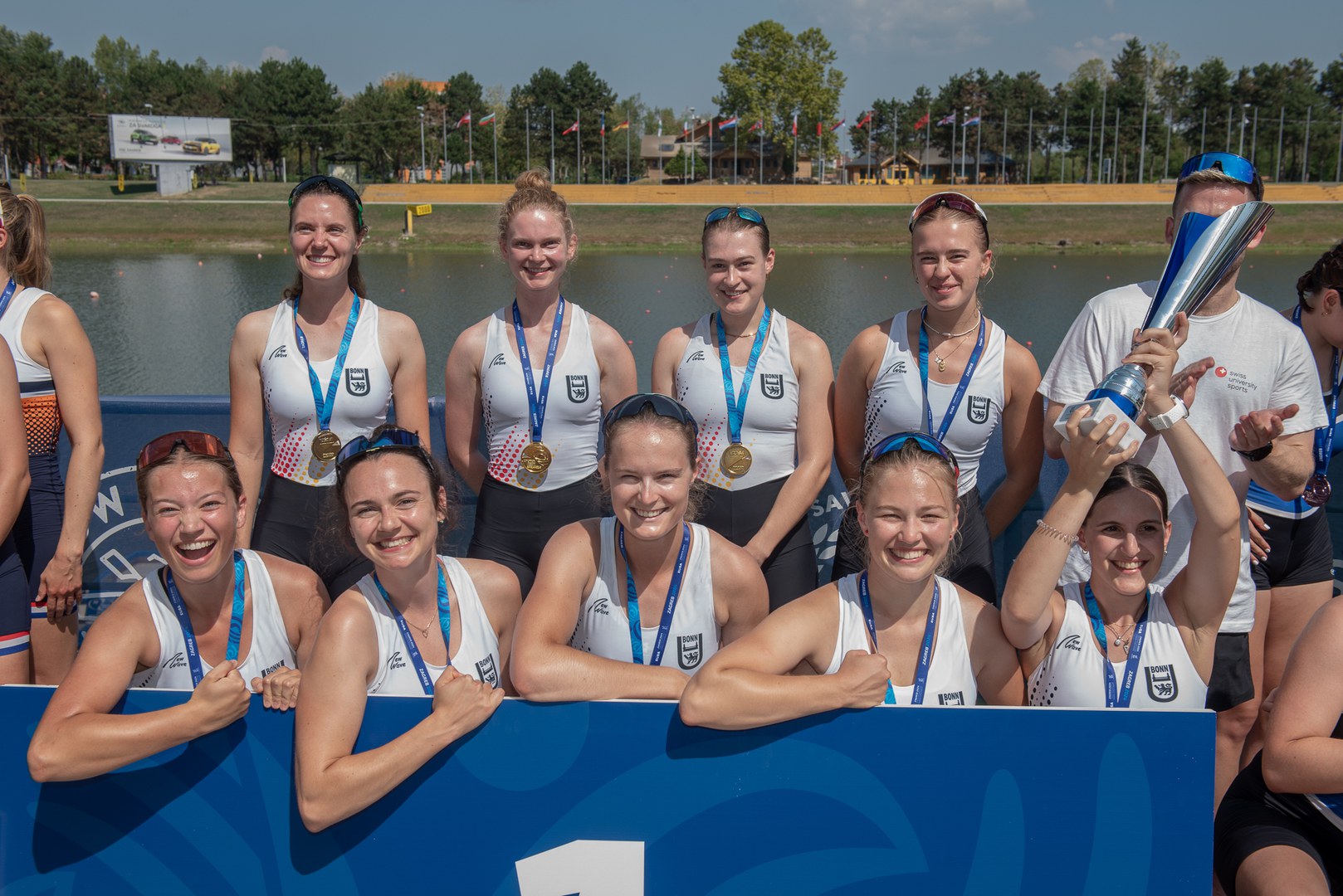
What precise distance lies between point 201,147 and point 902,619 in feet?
264

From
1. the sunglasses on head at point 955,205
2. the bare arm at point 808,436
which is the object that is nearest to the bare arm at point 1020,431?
the sunglasses on head at point 955,205

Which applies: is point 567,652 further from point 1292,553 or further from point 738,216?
point 1292,553

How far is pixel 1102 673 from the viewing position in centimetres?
284

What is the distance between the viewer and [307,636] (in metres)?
3.03

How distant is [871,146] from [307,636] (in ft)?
363

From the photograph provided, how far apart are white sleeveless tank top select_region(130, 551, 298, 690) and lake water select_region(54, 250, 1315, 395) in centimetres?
983

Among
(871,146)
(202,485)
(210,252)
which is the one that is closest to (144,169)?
(210,252)

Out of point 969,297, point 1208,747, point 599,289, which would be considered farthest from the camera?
point 599,289

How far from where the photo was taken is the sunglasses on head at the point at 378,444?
286 centimetres

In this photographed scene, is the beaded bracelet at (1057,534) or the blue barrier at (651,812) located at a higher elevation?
the beaded bracelet at (1057,534)

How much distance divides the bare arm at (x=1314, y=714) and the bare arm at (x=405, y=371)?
3.09 metres

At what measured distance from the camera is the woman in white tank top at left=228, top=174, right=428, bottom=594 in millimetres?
3844

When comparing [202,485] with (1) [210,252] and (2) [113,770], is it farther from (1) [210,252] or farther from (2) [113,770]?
(1) [210,252]

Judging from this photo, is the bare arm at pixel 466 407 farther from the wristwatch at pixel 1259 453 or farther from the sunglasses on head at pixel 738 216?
the wristwatch at pixel 1259 453
